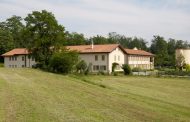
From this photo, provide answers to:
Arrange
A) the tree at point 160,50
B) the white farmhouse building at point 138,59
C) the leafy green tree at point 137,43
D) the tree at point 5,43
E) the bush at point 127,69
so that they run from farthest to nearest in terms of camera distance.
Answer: the leafy green tree at point 137,43, the tree at point 160,50, the tree at point 5,43, the white farmhouse building at point 138,59, the bush at point 127,69

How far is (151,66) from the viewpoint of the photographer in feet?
334

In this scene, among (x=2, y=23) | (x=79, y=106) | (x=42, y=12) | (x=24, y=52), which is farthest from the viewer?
(x=2, y=23)

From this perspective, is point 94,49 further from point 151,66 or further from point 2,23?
point 2,23

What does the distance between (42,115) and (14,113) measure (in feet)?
4.12

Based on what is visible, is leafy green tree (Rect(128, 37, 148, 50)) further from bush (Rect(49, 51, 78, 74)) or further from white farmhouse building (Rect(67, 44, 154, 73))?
bush (Rect(49, 51, 78, 74))

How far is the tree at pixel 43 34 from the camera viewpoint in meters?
61.3

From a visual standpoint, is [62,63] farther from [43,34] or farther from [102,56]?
[102,56]

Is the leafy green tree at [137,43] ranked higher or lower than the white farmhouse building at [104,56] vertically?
higher

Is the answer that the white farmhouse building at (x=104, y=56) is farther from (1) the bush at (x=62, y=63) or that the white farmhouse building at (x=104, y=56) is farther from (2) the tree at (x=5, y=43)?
(2) the tree at (x=5, y=43)

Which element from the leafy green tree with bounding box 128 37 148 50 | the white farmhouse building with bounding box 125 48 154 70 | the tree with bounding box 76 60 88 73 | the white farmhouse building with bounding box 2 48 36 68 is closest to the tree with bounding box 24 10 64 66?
the tree with bounding box 76 60 88 73

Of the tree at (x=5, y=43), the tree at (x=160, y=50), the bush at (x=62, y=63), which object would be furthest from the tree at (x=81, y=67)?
the tree at (x=160, y=50)

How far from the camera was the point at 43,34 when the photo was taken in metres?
62.6

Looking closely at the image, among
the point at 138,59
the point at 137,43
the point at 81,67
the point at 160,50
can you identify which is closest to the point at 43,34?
the point at 81,67

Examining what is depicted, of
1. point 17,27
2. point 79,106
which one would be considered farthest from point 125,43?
point 79,106
